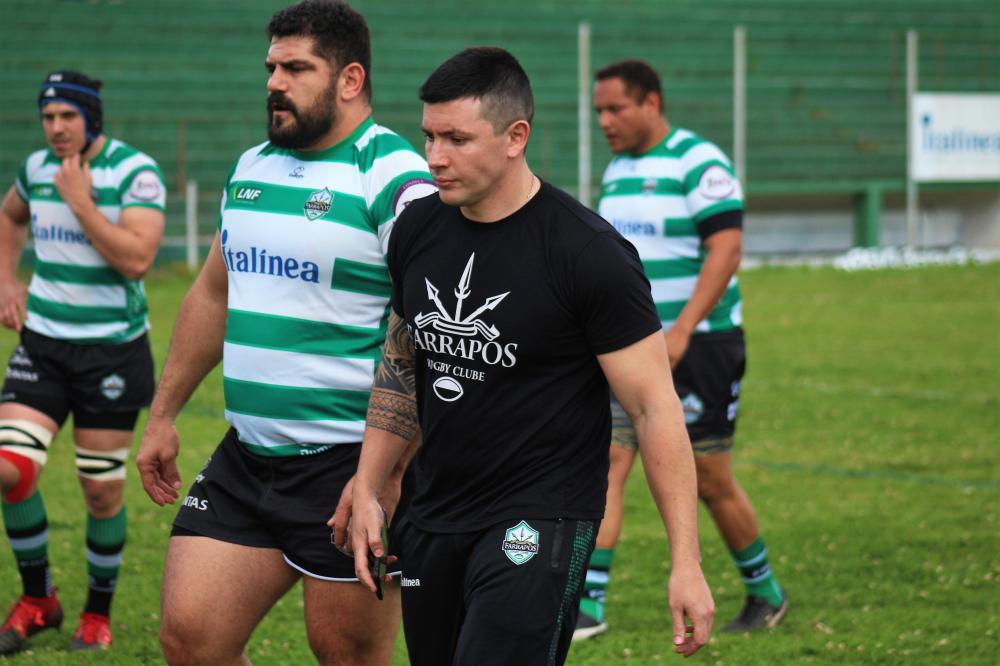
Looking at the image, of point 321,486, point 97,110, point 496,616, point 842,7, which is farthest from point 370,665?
point 842,7

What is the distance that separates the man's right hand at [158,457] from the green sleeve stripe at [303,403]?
354 mm

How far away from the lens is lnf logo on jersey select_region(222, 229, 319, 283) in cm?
418

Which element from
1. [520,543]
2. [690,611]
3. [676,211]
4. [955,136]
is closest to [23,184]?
[676,211]

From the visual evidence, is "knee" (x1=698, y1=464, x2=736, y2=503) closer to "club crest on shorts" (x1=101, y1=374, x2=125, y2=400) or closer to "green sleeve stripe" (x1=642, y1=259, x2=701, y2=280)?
"green sleeve stripe" (x1=642, y1=259, x2=701, y2=280)

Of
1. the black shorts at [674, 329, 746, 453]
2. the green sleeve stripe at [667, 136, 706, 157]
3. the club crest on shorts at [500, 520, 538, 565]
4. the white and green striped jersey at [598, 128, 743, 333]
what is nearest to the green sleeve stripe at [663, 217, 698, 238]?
the white and green striped jersey at [598, 128, 743, 333]

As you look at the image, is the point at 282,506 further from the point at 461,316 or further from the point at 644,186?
the point at 644,186

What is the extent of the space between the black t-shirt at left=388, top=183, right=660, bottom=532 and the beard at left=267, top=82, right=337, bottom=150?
64 centimetres

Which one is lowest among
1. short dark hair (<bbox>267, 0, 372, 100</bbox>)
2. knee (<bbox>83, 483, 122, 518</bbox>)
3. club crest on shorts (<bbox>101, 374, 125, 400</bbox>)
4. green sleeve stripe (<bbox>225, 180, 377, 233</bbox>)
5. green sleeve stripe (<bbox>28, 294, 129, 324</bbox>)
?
knee (<bbox>83, 483, 122, 518</bbox>)

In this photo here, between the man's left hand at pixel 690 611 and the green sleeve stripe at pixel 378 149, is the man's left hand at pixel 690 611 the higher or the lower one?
the lower one

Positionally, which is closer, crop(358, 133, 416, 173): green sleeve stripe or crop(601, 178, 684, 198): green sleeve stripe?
crop(358, 133, 416, 173): green sleeve stripe

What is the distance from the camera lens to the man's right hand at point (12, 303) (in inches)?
253

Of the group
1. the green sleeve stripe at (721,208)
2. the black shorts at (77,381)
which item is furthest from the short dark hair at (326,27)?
the green sleeve stripe at (721,208)

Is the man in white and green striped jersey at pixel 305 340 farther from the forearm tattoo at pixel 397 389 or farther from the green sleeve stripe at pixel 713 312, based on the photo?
the green sleeve stripe at pixel 713 312

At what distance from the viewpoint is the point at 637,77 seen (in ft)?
22.1
